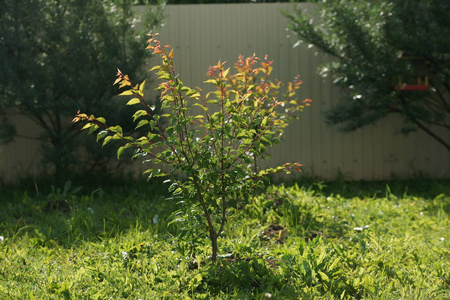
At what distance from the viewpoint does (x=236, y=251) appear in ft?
10.8

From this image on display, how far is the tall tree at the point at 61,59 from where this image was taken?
529cm

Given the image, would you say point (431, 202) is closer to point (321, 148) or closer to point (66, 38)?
point (321, 148)

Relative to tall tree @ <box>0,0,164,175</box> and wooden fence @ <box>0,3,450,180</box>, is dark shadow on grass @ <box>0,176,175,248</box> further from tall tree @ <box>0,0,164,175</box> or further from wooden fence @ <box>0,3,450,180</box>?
wooden fence @ <box>0,3,450,180</box>

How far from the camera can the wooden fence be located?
21.8ft

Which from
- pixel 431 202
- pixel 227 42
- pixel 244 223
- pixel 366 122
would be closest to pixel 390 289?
pixel 244 223

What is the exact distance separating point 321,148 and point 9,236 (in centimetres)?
400

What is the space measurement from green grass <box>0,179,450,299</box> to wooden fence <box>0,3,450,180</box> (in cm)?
174

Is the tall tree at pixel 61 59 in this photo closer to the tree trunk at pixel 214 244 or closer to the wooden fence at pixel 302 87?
the wooden fence at pixel 302 87

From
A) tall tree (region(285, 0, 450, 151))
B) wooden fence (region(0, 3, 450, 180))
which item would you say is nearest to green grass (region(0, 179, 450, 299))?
tall tree (region(285, 0, 450, 151))

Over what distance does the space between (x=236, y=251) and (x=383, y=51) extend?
11.6 feet

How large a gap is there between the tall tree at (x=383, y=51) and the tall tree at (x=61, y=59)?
2.05 metres

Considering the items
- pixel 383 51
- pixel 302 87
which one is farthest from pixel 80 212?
pixel 383 51

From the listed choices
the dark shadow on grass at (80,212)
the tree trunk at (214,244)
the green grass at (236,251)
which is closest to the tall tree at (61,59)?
the dark shadow on grass at (80,212)

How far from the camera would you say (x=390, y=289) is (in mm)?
2930
